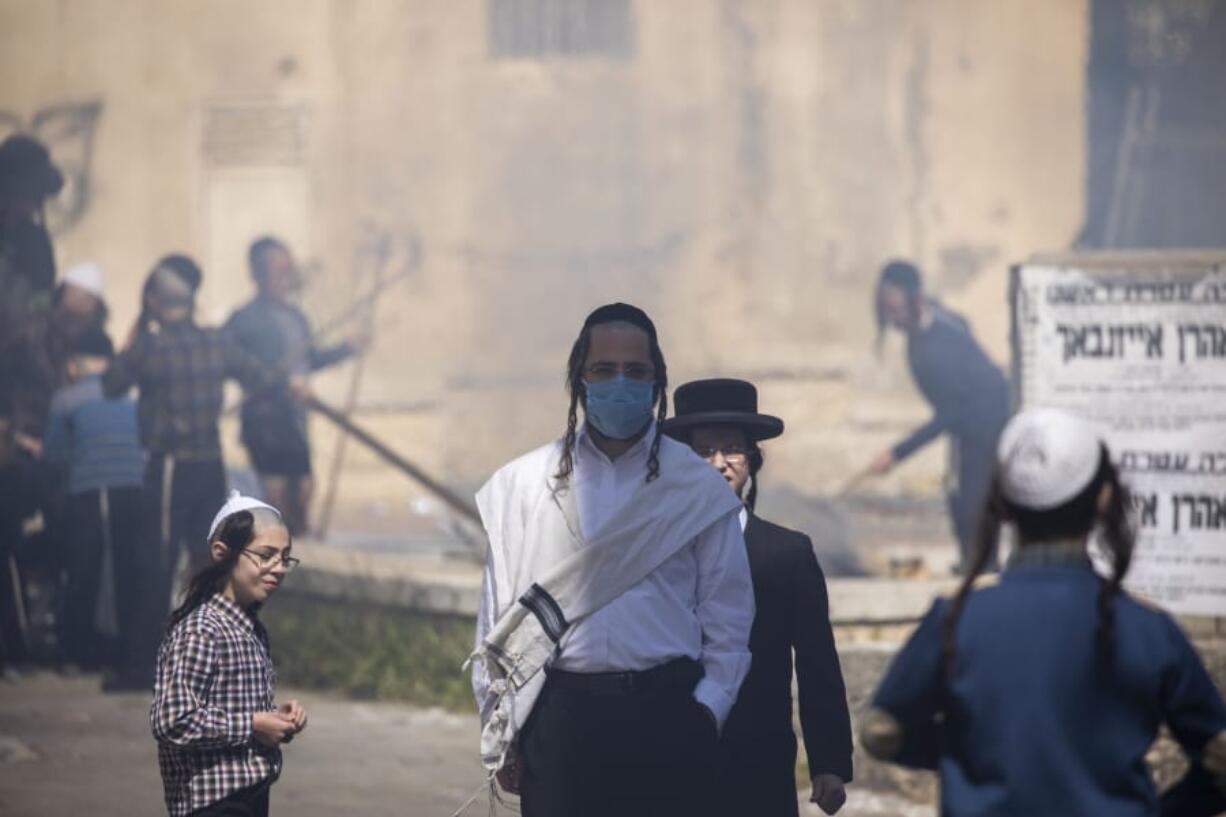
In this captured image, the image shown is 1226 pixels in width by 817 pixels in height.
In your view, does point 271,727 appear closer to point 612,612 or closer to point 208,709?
point 208,709

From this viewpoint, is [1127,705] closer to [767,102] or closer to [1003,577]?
[1003,577]

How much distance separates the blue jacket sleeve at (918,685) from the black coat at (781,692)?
A: 143cm

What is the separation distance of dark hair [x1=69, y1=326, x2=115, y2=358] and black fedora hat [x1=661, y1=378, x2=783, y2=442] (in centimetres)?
604

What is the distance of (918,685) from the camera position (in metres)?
3.22

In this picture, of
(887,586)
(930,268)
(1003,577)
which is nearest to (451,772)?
(887,586)

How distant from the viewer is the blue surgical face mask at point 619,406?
14.5 ft

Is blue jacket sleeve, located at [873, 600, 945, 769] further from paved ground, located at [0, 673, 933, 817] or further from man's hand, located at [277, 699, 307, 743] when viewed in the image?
paved ground, located at [0, 673, 933, 817]

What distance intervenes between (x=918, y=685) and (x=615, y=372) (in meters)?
1.42

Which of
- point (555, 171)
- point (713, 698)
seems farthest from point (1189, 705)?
point (555, 171)

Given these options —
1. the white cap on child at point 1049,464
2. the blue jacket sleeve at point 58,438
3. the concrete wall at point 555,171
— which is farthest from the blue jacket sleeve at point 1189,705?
the concrete wall at point 555,171

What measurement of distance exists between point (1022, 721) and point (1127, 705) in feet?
0.51

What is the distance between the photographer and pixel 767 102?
18.1 metres

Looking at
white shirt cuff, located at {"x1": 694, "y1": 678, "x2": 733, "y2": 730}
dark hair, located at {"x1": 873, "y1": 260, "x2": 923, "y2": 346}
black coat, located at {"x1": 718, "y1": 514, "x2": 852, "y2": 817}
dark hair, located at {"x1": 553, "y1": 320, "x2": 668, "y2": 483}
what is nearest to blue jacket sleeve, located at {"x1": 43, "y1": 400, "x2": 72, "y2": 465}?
dark hair, located at {"x1": 873, "y1": 260, "x2": 923, "y2": 346}

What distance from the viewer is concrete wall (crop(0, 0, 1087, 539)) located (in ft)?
58.1
